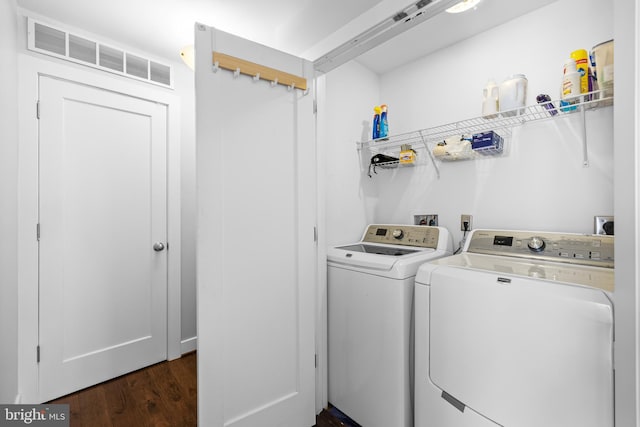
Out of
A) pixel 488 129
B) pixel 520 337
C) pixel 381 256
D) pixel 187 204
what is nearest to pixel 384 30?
pixel 488 129

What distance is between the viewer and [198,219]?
1329 millimetres

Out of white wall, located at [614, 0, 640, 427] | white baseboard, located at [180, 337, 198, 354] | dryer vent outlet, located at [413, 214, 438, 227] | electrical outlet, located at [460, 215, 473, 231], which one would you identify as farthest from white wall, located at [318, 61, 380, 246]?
white baseboard, located at [180, 337, 198, 354]

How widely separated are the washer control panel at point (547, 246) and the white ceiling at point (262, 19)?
4.12 ft

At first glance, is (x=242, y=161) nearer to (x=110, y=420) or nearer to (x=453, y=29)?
(x=453, y=29)

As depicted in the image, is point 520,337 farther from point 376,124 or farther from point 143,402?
point 143,402

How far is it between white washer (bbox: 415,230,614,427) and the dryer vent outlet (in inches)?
21.8

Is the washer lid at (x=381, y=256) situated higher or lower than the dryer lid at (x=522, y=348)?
higher

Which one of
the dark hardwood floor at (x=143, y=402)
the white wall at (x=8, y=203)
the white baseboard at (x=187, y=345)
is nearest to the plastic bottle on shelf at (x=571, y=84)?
the dark hardwood floor at (x=143, y=402)

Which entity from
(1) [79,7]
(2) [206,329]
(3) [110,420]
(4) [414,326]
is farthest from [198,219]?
(1) [79,7]

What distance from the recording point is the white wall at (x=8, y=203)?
1.37 metres

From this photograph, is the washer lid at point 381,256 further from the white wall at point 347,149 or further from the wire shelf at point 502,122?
the wire shelf at point 502,122

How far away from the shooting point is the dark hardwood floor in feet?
5.68

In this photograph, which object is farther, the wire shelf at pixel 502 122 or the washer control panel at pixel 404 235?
the washer control panel at pixel 404 235

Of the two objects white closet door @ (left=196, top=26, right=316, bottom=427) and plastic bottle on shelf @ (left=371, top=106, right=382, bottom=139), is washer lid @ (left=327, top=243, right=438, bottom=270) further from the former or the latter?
plastic bottle on shelf @ (left=371, top=106, right=382, bottom=139)
